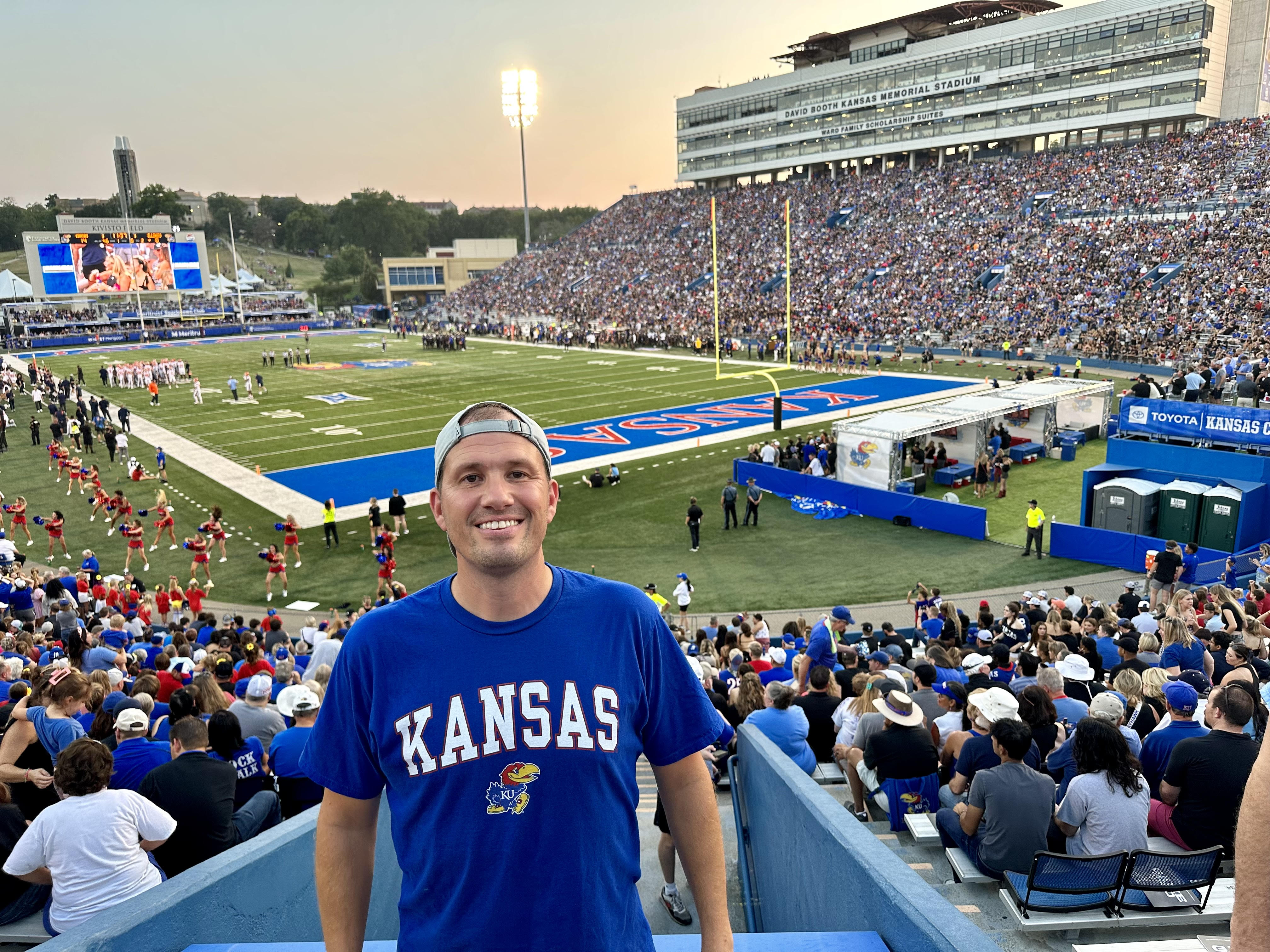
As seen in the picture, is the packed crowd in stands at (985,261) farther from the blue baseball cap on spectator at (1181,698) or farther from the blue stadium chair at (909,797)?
the blue stadium chair at (909,797)

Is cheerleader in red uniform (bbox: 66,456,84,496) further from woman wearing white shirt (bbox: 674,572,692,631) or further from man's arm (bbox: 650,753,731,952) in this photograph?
man's arm (bbox: 650,753,731,952)

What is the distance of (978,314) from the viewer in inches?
1832

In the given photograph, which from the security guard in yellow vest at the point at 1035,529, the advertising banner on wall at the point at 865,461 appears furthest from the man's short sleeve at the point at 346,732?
the advertising banner on wall at the point at 865,461

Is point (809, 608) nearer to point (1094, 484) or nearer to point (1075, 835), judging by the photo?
point (1094, 484)

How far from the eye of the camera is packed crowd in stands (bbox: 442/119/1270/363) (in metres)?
40.2

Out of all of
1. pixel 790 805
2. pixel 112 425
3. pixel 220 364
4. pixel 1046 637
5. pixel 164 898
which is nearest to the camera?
pixel 164 898

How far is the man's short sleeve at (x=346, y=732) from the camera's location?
1.98 m

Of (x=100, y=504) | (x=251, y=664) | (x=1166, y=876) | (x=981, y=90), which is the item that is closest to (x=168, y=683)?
(x=251, y=664)

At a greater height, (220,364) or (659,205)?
(659,205)

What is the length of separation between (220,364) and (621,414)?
31.5 metres

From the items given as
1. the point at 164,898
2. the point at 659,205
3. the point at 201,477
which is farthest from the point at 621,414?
the point at 659,205

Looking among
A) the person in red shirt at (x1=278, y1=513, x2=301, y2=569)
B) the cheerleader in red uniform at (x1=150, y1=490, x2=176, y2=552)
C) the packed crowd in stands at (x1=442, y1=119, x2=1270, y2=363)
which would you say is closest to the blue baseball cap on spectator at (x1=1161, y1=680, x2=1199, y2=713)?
the person in red shirt at (x1=278, y1=513, x2=301, y2=569)

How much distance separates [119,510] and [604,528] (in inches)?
440

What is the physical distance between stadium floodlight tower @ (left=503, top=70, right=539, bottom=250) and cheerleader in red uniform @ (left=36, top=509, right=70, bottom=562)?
228 feet
